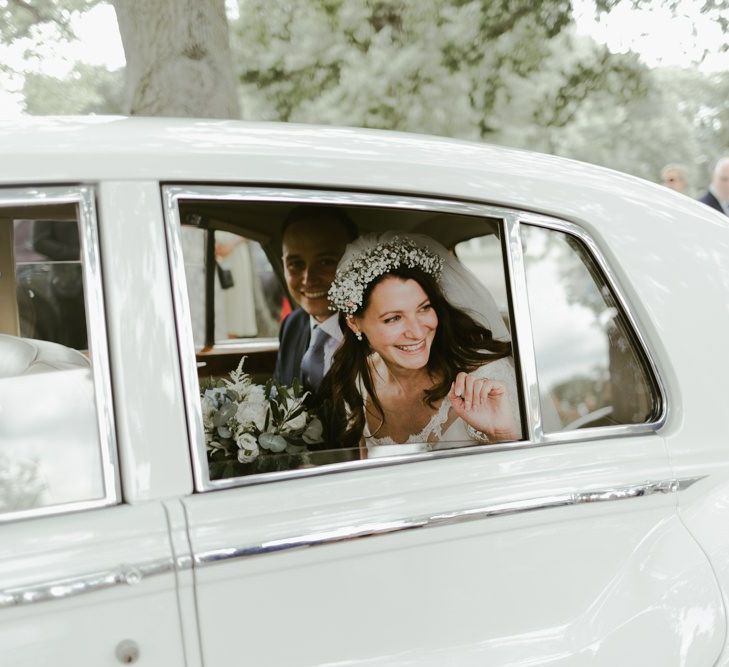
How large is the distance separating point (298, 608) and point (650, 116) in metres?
19.8

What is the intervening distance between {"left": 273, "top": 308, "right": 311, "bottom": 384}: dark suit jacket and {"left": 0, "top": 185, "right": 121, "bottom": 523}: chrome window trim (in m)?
1.15

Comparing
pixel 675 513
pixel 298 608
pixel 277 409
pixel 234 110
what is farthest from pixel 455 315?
pixel 234 110

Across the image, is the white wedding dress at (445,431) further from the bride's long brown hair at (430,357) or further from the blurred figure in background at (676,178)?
the blurred figure in background at (676,178)

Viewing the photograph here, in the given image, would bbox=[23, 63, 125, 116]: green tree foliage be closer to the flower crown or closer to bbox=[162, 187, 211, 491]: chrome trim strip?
the flower crown

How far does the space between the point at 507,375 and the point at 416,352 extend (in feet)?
1.00

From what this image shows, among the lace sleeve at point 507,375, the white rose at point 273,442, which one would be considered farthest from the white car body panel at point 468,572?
the white rose at point 273,442

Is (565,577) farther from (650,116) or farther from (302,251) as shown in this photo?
(650,116)

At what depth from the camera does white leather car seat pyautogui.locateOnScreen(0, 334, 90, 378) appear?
6.17 feet

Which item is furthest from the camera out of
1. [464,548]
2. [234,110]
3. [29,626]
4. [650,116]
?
[650,116]

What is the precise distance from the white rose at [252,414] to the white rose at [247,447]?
0.25 ft

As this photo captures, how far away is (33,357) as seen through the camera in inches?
78.7

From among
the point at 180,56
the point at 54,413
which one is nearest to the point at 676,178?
the point at 180,56

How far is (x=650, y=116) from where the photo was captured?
65.7ft

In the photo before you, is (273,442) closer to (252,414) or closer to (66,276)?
(252,414)
